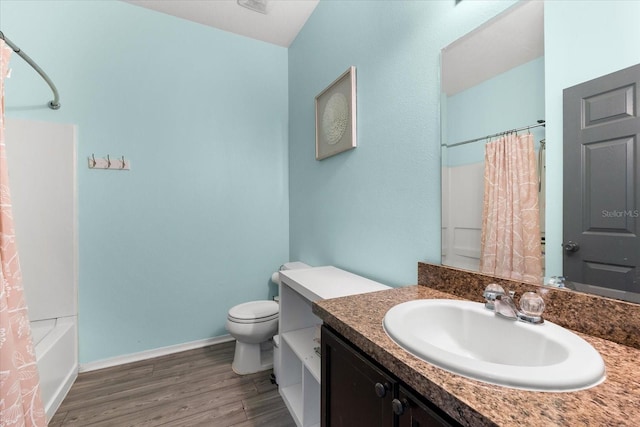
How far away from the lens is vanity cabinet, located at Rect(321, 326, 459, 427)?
1.84 feet

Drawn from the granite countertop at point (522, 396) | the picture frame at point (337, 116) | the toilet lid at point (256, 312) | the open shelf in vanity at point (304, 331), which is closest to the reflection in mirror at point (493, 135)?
the granite countertop at point (522, 396)

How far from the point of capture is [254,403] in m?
1.64

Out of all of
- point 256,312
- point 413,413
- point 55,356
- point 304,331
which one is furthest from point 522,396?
point 55,356

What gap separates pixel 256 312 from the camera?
197cm

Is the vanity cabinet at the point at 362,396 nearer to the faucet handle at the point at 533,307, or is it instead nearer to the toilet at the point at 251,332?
the faucet handle at the point at 533,307

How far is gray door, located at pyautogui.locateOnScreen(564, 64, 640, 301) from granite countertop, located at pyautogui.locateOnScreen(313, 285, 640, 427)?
0.17 metres

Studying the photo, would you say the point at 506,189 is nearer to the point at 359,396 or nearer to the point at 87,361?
the point at 359,396

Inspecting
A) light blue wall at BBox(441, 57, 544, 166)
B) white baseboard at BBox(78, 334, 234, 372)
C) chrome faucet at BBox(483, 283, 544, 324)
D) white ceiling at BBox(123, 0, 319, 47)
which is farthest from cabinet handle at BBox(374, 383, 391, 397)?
white ceiling at BBox(123, 0, 319, 47)

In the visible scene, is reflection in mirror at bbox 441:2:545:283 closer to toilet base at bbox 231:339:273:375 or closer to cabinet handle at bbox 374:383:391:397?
cabinet handle at bbox 374:383:391:397

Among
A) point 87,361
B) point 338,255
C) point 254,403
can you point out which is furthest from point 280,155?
point 87,361

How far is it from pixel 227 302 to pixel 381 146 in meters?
1.87

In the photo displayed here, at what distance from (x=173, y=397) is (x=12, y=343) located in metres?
1.03

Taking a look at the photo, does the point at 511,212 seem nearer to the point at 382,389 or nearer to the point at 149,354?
the point at 382,389

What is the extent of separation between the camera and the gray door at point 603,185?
0.64 meters
